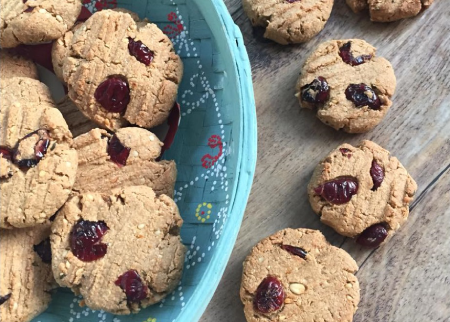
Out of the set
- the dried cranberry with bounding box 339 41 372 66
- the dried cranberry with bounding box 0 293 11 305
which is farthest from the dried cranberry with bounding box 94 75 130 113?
the dried cranberry with bounding box 339 41 372 66

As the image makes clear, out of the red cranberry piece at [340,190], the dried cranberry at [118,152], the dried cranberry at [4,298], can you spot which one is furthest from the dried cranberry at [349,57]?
the dried cranberry at [4,298]

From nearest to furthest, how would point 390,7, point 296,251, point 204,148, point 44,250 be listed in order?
point 44,250 → point 204,148 → point 296,251 → point 390,7

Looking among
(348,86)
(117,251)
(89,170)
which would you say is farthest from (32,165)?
(348,86)

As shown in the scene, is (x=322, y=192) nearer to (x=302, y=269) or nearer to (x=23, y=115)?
(x=302, y=269)

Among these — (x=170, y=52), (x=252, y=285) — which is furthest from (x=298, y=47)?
(x=252, y=285)

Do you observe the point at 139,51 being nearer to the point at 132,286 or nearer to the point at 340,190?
the point at 132,286
